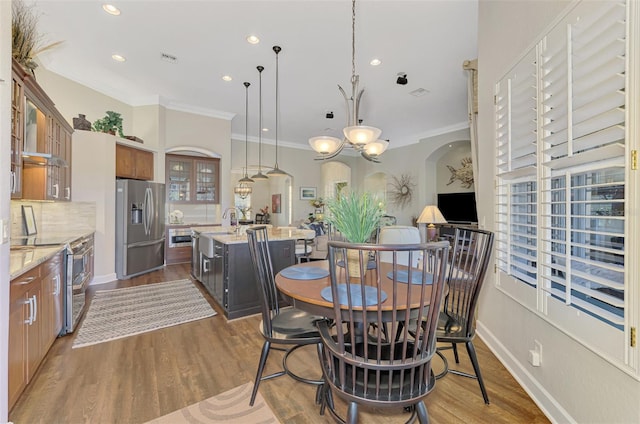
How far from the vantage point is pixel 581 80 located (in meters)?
1.44

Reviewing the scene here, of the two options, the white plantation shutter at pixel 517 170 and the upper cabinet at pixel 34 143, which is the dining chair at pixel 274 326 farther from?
the upper cabinet at pixel 34 143

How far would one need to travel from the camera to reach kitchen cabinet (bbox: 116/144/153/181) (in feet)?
15.5

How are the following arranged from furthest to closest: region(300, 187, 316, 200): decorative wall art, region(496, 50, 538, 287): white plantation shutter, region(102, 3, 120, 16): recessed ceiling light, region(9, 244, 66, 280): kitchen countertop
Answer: region(300, 187, 316, 200): decorative wall art < region(102, 3, 120, 16): recessed ceiling light < region(496, 50, 538, 287): white plantation shutter < region(9, 244, 66, 280): kitchen countertop

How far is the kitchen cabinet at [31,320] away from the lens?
169 centimetres

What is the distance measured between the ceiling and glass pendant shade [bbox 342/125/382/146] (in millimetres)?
1240

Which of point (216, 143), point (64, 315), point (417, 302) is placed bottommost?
A: point (64, 315)

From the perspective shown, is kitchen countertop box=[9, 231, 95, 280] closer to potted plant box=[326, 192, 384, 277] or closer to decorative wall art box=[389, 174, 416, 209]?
potted plant box=[326, 192, 384, 277]

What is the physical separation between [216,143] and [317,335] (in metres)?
5.48

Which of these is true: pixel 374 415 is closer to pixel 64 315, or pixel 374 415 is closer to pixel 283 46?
pixel 64 315

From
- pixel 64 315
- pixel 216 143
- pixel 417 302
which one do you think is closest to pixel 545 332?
pixel 417 302

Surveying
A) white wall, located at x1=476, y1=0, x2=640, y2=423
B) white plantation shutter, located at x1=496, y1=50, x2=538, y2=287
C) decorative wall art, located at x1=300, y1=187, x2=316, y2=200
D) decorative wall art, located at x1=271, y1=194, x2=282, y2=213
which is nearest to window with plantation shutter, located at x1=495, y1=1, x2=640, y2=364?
white plantation shutter, located at x1=496, y1=50, x2=538, y2=287

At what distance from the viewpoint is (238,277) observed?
3197mm

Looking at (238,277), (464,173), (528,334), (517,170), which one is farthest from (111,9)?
(464,173)

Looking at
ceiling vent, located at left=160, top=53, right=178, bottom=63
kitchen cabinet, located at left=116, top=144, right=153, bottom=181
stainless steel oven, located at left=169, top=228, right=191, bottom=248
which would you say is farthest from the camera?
stainless steel oven, located at left=169, top=228, right=191, bottom=248
